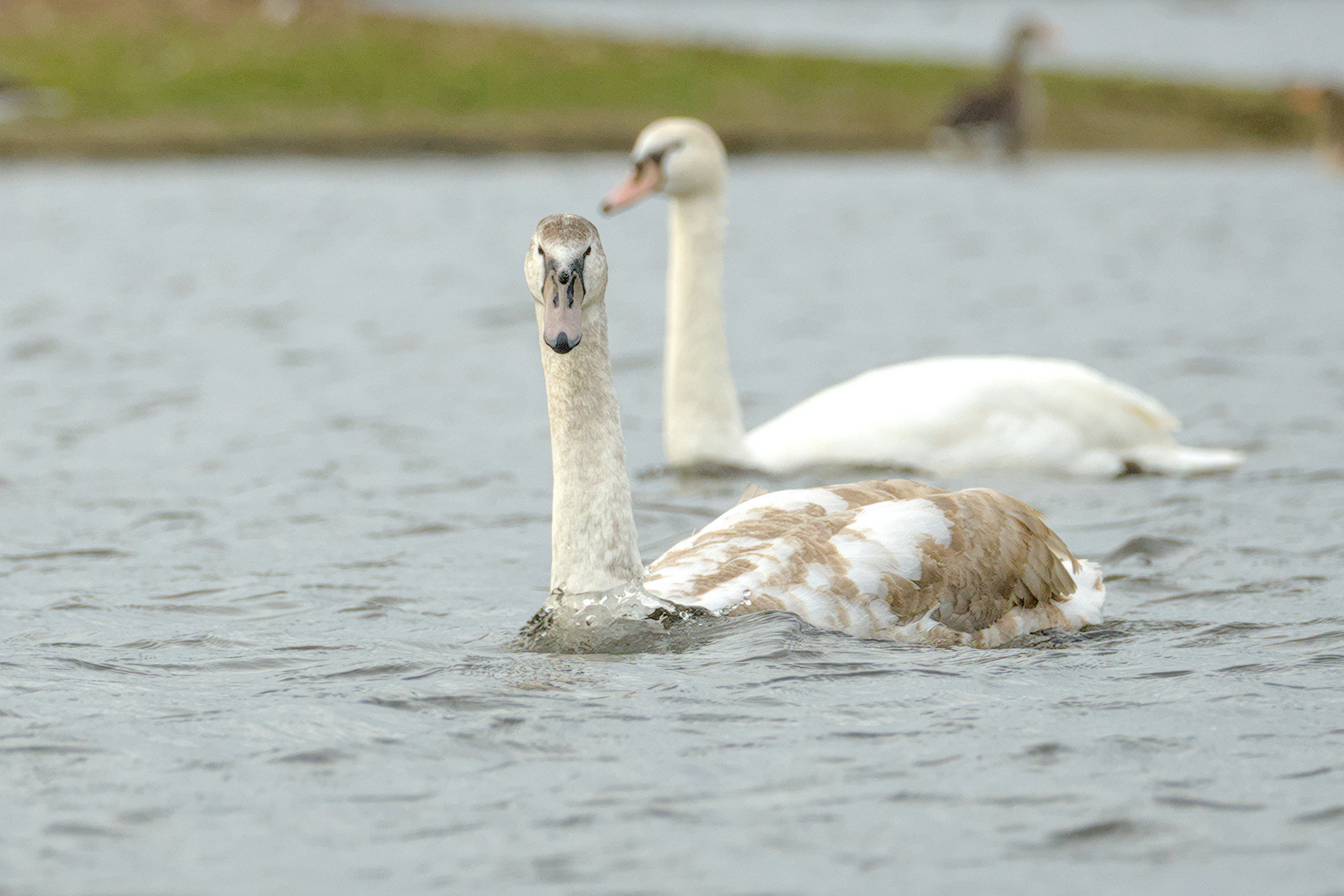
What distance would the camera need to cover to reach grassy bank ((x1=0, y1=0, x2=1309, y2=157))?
3522 centimetres

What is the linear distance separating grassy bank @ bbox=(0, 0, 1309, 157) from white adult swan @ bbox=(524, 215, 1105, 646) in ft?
91.7

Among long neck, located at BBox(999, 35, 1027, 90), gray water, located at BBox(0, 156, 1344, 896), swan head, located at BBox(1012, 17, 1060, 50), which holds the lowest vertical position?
gray water, located at BBox(0, 156, 1344, 896)

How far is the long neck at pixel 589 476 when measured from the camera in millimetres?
6219

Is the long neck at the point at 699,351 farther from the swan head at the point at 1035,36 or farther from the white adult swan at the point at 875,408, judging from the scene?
the swan head at the point at 1035,36

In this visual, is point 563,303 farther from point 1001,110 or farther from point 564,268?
point 1001,110

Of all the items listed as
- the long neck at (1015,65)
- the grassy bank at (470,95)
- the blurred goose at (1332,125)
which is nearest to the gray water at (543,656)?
the blurred goose at (1332,125)

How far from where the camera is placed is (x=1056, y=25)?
57062 millimetres

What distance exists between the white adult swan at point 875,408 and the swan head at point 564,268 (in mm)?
3027

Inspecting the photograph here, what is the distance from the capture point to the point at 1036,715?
545cm

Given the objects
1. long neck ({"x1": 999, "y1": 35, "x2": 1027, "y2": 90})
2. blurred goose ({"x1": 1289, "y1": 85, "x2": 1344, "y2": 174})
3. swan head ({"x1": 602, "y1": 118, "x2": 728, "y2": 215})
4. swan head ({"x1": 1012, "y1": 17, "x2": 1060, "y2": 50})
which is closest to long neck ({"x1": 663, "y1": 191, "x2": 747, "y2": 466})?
swan head ({"x1": 602, "y1": 118, "x2": 728, "y2": 215})

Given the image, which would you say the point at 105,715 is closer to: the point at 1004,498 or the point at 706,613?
the point at 706,613

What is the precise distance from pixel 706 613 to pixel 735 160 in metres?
29.1

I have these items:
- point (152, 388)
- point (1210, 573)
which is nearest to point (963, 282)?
point (152, 388)

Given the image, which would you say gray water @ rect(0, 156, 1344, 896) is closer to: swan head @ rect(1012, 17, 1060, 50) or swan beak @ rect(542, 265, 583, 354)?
swan beak @ rect(542, 265, 583, 354)
